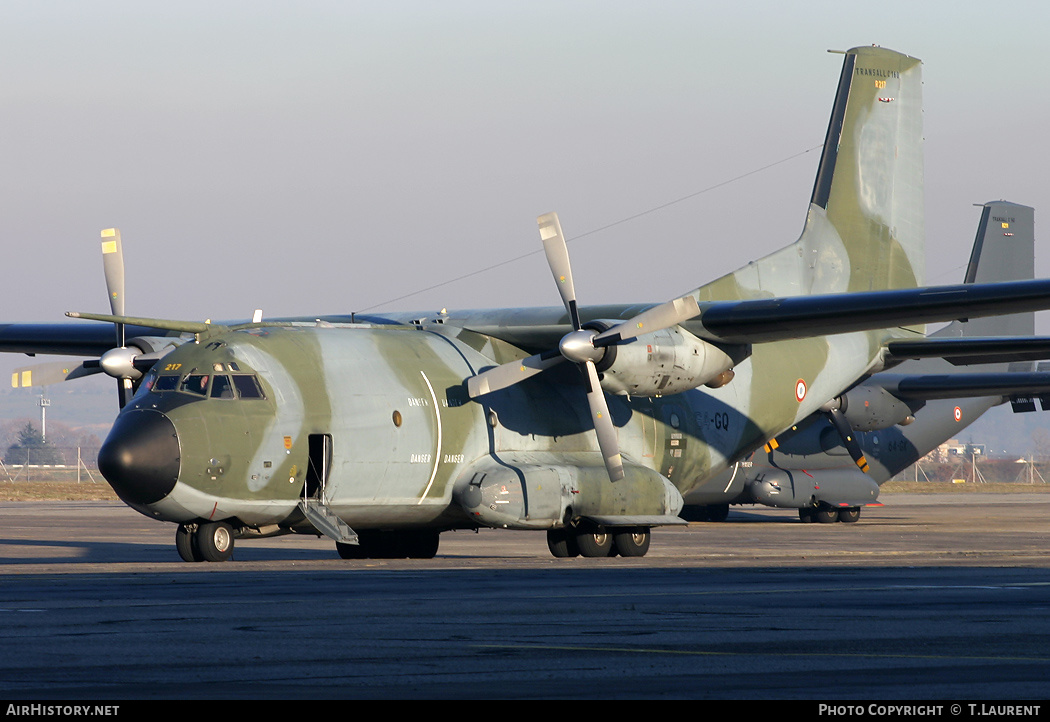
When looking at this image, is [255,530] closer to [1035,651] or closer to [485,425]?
[485,425]

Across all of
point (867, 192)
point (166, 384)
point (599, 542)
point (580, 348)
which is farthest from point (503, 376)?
point (867, 192)

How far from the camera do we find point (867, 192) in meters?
29.5

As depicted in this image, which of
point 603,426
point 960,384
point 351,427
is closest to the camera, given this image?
point 351,427

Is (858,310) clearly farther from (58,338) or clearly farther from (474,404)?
(58,338)

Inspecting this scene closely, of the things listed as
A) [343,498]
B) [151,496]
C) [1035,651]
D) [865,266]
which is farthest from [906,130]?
[1035,651]

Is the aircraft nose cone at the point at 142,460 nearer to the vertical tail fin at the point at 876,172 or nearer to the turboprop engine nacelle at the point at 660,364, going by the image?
the turboprop engine nacelle at the point at 660,364

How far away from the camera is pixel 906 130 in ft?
100

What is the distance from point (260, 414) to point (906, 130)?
54.6ft

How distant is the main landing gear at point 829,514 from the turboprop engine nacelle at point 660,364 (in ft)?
61.0

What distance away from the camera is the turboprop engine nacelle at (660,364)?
21859 mm

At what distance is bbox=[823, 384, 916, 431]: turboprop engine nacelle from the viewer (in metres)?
36.8

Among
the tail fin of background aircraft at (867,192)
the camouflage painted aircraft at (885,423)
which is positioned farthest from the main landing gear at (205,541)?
the camouflage painted aircraft at (885,423)

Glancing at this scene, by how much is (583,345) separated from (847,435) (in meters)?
15.1
